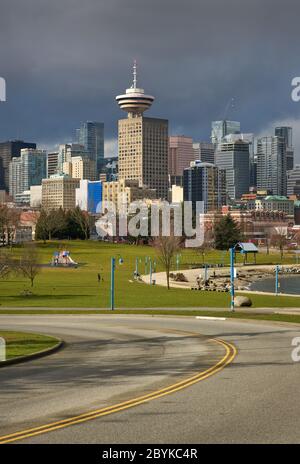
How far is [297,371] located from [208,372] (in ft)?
9.00

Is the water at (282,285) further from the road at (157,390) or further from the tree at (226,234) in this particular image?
the road at (157,390)

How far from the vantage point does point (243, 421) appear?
15.4 meters

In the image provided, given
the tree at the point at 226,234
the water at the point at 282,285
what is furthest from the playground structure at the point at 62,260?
the tree at the point at 226,234

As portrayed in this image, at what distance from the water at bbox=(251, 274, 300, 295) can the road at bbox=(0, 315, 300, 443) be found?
60608 mm

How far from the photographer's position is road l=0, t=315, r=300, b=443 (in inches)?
570

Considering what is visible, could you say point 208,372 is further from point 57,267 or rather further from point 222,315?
point 57,267

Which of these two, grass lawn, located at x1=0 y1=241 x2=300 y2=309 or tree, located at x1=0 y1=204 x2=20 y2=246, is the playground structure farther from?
tree, located at x1=0 y1=204 x2=20 y2=246

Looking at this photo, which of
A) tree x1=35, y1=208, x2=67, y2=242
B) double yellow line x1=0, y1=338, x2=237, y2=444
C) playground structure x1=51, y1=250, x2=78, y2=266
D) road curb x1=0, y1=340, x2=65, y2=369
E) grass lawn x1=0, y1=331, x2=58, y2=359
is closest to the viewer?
double yellow line x1=0, y1=338, x2=237, y2=444

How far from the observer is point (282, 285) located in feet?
348

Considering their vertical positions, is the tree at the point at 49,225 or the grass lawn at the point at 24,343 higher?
the tree at the point at 49,225

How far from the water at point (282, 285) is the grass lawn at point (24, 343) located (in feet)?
201

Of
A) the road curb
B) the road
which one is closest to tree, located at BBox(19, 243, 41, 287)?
the road

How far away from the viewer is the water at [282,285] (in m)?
94.7

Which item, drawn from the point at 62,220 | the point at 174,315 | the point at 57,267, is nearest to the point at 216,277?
the point at 57,267
